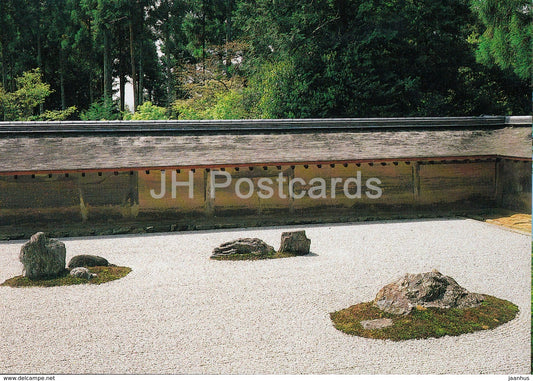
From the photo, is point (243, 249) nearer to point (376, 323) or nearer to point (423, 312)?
point (376, 323)

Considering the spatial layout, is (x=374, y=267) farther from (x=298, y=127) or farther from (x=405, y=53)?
(x=405, y=53)

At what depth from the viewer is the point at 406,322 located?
855cm

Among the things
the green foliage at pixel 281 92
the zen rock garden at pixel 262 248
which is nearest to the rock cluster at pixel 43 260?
the zen rock garden at pixel 262 248

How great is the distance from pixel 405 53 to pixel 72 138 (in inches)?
753

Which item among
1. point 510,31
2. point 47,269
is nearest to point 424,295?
point 47,269

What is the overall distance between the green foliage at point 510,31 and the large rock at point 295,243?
13412mm

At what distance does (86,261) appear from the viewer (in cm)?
1226

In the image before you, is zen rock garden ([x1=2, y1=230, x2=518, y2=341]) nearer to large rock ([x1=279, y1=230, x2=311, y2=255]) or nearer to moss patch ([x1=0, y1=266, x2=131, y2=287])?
moss patch ([x1=0, y1=266, x2=131, y2=287])

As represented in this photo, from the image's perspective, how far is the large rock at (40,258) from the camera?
11.4m

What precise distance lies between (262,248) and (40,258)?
479 centimetres

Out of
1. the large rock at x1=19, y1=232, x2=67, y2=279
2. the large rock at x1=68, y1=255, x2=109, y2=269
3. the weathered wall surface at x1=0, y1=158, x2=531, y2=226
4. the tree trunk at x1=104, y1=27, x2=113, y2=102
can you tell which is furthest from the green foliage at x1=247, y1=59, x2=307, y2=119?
the large rock at x1=19, y1=232, x2=67, y2=279

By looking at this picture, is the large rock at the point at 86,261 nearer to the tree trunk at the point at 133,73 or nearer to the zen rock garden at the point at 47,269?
the zen rock garden at the point at 47,269

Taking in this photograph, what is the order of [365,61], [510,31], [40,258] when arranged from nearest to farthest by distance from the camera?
[40,258] < [510,31] < [365,61]

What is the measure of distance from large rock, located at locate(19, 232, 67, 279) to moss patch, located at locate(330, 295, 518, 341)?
5.87m
